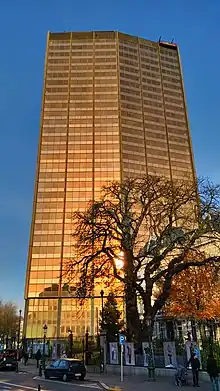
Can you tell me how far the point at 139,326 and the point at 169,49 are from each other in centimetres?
11973

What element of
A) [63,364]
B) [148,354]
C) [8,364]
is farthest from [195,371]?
[8,364]

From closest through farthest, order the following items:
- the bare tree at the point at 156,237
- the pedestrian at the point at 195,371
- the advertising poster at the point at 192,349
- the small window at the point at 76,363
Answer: the pedestrian at the point at 195,371 < the advertising poster at the point at 192,349 < the small window at the point at 76,363 < the bare tree at the point at 156,237

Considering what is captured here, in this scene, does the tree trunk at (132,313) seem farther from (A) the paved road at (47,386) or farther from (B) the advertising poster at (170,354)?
(A) the paved road at (47,386)

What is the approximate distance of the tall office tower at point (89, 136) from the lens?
277ft

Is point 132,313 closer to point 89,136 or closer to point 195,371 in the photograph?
point 195,371

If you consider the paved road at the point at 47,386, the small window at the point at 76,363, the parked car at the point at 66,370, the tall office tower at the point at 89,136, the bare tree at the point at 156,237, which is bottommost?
the paved road at the point at 47,386

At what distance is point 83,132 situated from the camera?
104125 millimetres

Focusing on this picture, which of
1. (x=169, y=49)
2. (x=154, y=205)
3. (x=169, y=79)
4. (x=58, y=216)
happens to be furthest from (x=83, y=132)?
(x=154, y=205)

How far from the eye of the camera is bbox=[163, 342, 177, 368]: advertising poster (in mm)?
21703

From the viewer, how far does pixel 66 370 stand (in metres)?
23.9

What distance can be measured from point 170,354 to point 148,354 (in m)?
1.73

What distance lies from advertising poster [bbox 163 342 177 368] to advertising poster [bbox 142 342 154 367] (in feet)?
2.89

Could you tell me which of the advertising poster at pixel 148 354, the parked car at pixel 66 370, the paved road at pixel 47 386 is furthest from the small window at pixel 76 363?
the advertising poster at pixel 148 354

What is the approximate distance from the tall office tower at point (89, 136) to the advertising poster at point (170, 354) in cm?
5943
